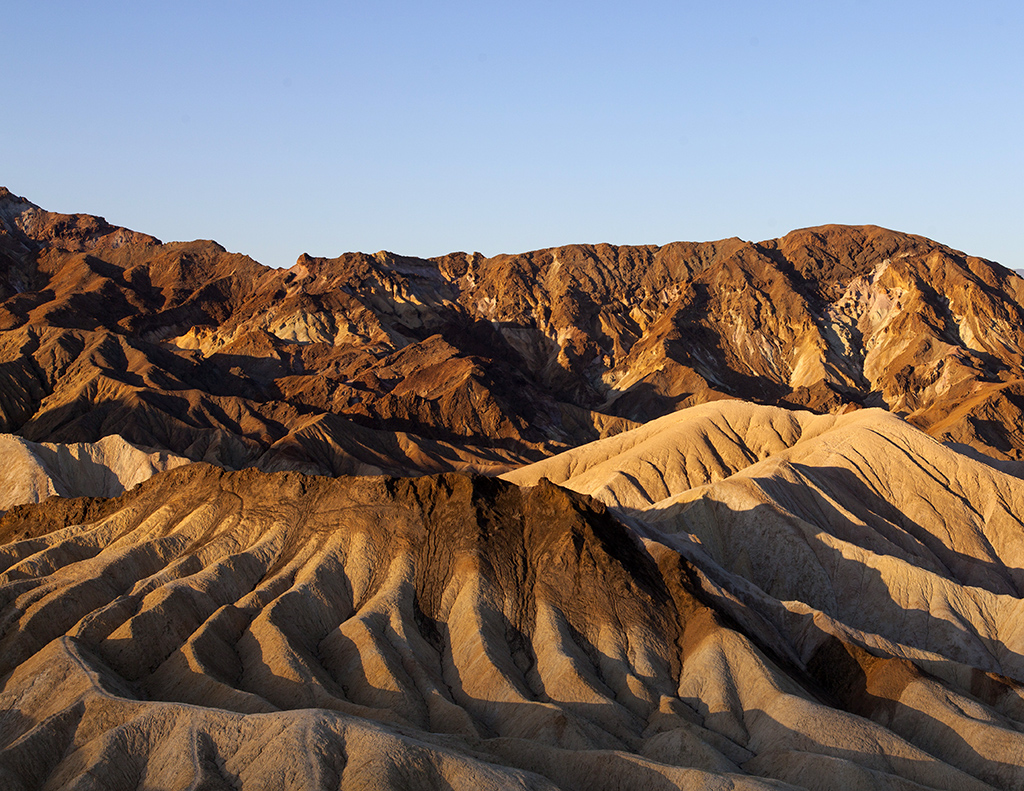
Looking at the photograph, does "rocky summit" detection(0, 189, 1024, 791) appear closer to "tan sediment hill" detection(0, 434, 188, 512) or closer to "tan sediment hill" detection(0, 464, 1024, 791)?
"tan sediment hill" detection(0, 464, 1024, 791)

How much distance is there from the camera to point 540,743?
1569 inches

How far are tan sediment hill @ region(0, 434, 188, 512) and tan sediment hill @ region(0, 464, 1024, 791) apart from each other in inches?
1382

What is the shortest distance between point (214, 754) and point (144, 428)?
105 metres

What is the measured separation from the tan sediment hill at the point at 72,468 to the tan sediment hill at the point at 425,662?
35114 mm

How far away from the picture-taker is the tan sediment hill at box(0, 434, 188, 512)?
3927 inches

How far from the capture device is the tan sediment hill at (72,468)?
9975 centimetres

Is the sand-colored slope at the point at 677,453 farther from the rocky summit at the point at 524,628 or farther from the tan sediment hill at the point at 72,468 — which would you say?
the tan sediment hill at the point at 72,468

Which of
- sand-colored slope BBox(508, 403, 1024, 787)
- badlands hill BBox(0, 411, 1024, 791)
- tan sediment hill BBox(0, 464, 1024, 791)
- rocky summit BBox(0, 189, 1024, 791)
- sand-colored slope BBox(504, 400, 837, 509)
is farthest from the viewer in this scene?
sand-colored slope BBox(504, 400, 837, 509)

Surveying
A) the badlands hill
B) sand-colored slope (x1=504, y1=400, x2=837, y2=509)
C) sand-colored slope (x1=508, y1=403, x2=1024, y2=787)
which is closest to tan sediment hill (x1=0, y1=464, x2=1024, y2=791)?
the badlands hill

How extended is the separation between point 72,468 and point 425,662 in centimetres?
7145

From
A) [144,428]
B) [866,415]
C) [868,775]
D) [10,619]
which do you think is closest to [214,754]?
[10,619]

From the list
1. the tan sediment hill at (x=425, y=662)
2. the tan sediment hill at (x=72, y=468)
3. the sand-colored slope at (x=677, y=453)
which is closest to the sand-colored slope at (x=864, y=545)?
the sand-colored slope at (x=677, y=453)

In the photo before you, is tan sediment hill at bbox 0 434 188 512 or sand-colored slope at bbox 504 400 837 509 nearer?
tan sediment hill at bbox 0 434 188 512

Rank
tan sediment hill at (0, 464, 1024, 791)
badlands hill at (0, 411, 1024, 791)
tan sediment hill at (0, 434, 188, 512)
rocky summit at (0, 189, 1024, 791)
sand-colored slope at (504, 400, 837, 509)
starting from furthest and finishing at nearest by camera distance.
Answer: sand-colored slope at (504, 400, 837, 509) < tan sediment hill at (0, 434, 188, 512) < rocky summit at (0, 189, 1024, 791) < badlands hill at (0, 411, 1024, 791) < tan sediment hill at (0, 464, 1024, 791)
